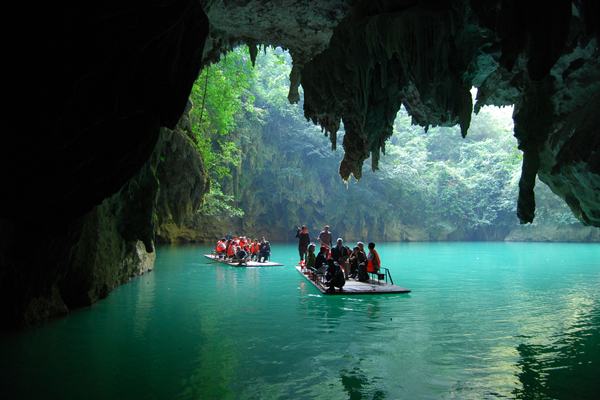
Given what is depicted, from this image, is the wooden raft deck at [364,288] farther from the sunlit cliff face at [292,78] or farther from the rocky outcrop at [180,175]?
the rocky outcrop at [180,175]

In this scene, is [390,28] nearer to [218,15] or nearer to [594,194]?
[218,15]

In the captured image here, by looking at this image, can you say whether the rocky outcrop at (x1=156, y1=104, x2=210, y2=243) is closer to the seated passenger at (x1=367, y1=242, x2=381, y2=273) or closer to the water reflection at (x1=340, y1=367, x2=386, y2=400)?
the seated passenger at (x1=367, y1=242, x2=381, y2=273)

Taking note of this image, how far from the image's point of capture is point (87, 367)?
5680 mm

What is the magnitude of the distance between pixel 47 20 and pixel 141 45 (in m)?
0.83

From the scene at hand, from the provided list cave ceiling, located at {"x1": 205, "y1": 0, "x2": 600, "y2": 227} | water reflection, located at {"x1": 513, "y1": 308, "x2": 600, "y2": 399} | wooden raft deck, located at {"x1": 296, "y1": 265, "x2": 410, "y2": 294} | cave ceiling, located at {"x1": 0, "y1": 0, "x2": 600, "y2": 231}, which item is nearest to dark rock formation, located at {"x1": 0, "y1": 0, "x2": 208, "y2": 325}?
cave ceiling, located at {"x1": 0, "y1": 0, "x2": 600, "y2": 231}

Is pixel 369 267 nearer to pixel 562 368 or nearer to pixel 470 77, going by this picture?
pixel 470 77

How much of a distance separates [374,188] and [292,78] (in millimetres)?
37396

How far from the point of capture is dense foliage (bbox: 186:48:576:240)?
44031 mm

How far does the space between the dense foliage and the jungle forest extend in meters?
0.12

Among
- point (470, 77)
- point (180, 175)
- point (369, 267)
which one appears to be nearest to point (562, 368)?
point (369, 267)

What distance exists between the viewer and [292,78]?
14.1 m

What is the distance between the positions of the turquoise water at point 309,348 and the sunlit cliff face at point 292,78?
1.89 metres

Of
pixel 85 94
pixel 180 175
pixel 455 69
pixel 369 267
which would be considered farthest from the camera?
pixel 180 175

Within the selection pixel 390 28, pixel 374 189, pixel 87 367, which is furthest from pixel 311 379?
pixel 374 189
